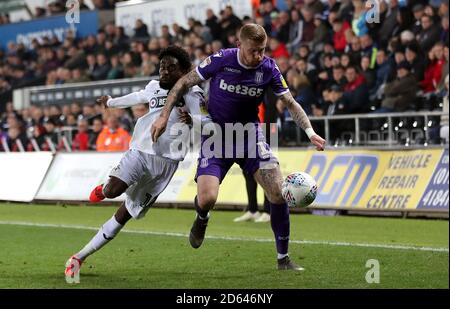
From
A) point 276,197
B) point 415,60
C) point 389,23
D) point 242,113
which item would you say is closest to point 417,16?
point 389,23

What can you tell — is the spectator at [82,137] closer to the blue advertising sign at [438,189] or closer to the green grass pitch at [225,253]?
the green grass pitch at [225,253]

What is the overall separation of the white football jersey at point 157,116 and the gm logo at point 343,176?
6.95 metres

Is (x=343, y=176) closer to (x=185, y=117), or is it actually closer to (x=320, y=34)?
(x=320, y=34)

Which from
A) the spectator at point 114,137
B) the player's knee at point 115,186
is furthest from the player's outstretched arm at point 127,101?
the spectator at point 114,137

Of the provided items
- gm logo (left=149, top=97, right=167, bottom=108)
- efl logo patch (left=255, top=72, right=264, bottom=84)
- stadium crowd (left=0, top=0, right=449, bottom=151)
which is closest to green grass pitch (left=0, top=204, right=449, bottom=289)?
gm logo (left=149, top=97, right=167, bottom=108)

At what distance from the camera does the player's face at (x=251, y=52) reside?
896 cm

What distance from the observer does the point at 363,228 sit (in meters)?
14.3

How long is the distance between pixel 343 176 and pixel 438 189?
1.88 metres

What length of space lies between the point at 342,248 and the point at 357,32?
8887 mm

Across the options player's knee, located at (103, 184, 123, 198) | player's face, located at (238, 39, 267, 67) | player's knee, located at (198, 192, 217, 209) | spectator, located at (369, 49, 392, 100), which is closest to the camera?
player's face, located at (238, 39, 267, 67)

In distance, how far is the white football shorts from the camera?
941 centimetres

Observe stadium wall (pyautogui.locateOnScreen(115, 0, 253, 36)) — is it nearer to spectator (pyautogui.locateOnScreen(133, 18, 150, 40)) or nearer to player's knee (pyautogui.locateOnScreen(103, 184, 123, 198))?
spectator (pyautogui.locateOnScreen(133, 18, 150, 40))

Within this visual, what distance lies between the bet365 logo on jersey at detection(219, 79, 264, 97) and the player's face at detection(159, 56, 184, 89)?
0.51m
